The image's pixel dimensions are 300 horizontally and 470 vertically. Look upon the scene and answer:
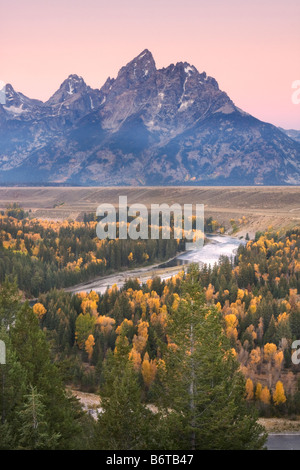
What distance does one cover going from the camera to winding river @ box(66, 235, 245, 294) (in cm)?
14386

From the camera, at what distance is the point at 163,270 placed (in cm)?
16038

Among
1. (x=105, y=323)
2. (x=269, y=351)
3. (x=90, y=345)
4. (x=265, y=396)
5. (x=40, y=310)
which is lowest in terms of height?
(x=265, y=396)

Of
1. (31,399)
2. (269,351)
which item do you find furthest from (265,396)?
(31,399)

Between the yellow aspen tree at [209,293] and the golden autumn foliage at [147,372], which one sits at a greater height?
the yellow aspen tree at [209,293]

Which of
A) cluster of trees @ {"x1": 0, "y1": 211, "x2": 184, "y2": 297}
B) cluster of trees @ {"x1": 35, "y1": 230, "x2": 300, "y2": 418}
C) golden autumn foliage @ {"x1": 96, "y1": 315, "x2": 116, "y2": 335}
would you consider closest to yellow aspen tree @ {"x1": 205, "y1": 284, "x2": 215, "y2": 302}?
cluster of trees @ {"x1": 35, "y1": 230, "x2": 300, "y2": 418}

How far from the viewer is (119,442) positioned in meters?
24.9

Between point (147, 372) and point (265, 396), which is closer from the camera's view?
point (265, 396)

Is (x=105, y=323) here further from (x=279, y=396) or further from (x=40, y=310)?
(x=279, y=396)

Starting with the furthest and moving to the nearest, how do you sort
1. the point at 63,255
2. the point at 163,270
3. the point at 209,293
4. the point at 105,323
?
the point at 63,255 < the point at 163,270 < the point at 209,293 < the point at 105,323

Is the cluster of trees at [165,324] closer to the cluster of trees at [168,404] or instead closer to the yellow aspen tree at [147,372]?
the yellow aspen tree at [147,372]

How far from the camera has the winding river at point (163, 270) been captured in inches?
5664

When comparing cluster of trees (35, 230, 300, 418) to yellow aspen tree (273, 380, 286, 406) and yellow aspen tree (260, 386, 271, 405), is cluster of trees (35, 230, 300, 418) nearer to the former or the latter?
yellow aspen tree (273, 380, 286, 406)

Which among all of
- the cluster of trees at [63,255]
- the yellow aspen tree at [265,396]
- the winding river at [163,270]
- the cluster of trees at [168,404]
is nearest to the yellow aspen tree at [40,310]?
the cluster of trees at [63,255]
